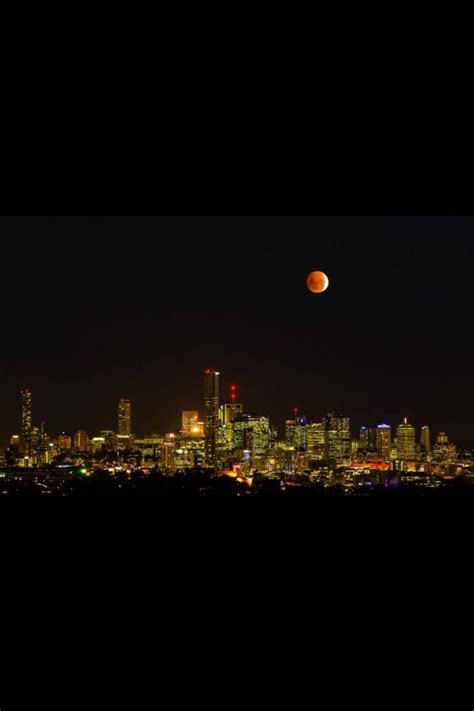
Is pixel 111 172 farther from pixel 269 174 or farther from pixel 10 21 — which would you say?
pixel 10 21

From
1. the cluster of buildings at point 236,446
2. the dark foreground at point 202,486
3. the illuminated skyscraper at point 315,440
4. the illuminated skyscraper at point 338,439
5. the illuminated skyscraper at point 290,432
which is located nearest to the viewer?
the dark foreground at point 202,486

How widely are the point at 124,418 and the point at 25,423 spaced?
571 mm

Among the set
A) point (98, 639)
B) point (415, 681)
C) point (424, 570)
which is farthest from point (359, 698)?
point (98, 639)

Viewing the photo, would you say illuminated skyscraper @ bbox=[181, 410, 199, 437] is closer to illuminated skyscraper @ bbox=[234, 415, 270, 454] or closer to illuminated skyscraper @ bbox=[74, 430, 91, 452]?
illuminated skyscraper @ bbox=[234, 415, 270, 454]

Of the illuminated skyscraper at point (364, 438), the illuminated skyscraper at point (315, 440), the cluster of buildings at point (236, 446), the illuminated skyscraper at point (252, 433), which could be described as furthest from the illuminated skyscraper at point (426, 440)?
the illuminated skyscraper at point (252, 433)

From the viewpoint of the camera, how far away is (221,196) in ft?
7.96

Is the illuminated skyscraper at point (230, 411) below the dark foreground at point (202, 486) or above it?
above

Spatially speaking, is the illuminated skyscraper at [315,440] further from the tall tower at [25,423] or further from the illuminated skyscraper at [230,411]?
the tall tower at [25,423]

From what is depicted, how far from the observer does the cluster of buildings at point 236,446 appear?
4.16m

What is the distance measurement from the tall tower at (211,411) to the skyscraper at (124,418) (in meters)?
0.44

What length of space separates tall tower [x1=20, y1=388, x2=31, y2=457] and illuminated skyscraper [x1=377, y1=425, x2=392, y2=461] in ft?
6.31

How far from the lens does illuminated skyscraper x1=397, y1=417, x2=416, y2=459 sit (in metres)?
4.27

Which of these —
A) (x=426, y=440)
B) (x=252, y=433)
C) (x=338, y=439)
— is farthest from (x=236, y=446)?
(x=426, y=440)

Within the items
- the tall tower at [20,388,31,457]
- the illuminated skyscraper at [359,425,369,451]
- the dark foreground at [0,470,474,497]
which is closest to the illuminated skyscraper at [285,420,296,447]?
the illuminated skyscraper at [359,425,369,451]
